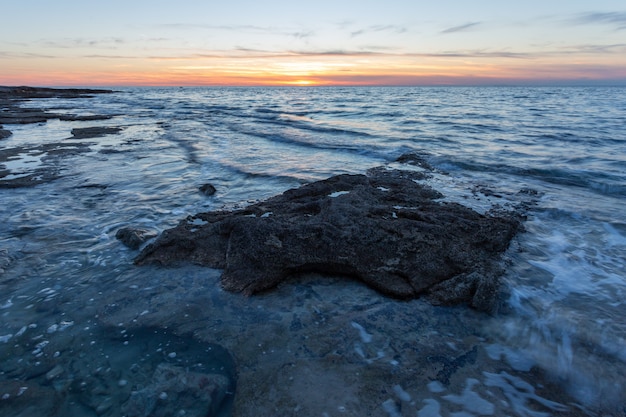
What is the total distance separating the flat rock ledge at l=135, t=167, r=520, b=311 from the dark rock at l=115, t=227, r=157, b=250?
485 millimetres

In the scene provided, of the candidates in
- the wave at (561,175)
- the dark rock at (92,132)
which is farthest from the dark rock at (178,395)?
the dark rock at (92,132)

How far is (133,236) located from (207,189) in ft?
9.55

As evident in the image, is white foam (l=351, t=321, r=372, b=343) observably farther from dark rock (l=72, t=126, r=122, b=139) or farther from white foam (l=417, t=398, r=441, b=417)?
dark rock (l=72, t=126, r=122, b=139)

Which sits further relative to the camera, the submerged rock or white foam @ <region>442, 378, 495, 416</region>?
the submerged rock

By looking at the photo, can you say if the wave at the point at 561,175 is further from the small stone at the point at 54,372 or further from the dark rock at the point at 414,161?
the small stone at the point at 54,372

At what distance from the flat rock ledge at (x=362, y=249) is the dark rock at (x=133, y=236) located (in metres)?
0.48

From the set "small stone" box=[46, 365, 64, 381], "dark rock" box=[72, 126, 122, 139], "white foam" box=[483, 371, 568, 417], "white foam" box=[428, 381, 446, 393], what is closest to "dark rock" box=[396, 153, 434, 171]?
"white foam" box=[483, 371, 568, 417]

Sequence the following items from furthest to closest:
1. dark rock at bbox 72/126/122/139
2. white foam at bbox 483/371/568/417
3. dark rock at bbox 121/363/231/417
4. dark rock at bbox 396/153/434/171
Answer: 1. dark rock at bbox 72/126/122/139
2. dark rock at bbox 396/153/434/171
3. white foam at bbox 483/371/568/417
4. dark rock at bbox 121/363/231/417

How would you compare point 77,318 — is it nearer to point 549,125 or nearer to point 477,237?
point 477,237

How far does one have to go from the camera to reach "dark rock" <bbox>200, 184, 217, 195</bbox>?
26.8ft

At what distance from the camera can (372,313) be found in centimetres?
391

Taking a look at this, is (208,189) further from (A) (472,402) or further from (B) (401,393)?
(A) (472,402)

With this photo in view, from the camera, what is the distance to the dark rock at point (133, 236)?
5.42 meters

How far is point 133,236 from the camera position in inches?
216
